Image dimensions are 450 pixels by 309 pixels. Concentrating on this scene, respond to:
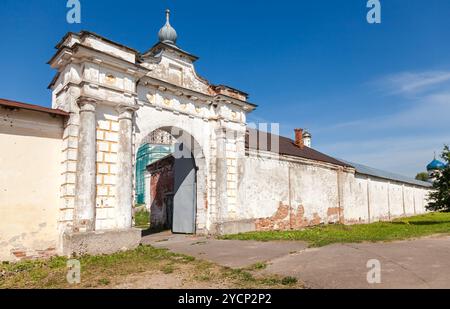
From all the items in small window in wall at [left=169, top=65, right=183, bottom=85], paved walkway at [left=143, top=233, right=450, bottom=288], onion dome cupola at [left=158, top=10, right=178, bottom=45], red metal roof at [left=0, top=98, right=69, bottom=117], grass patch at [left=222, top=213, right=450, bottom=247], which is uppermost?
onion dome cupola at [left=158, top=10, right=178, bottom=45]

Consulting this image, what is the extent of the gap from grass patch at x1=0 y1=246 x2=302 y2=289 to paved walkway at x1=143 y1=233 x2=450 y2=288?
1.76 feet

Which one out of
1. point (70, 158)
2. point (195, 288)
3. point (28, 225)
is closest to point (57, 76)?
point (70, 158)

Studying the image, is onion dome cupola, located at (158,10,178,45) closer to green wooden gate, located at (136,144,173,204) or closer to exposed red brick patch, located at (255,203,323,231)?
exposed red brick patch, located at (255,203,323,231)

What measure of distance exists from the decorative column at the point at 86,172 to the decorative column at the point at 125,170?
2.52 feet

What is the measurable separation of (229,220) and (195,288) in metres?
7.49

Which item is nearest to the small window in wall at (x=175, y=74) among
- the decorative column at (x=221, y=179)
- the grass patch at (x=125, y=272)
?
the decorative column at (x=221, y=179)

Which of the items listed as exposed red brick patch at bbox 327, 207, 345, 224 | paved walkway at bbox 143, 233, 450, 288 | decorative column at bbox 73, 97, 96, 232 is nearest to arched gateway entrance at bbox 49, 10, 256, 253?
decorative column at bbox 73, 97, 96, 232

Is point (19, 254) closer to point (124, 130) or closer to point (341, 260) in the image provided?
point (124, 130)

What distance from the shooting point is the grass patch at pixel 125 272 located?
17.8ft

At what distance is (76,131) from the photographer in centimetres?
852

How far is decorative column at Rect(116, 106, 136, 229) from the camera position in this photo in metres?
9.09
